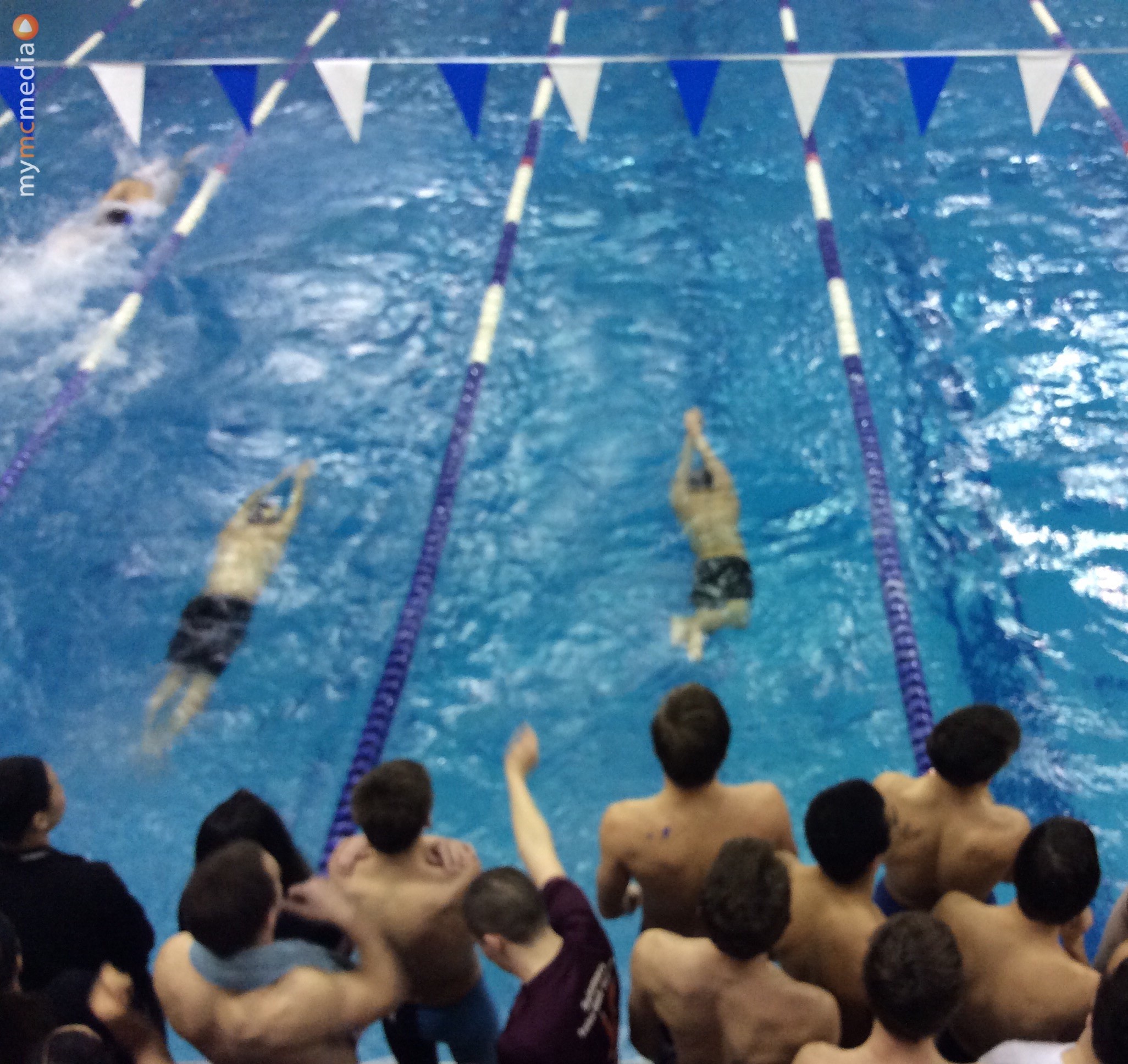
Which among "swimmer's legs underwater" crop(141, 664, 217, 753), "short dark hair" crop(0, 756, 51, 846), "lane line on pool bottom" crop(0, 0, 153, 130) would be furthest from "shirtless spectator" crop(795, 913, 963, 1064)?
"lane line on pool bottom" crop(0, 0, 153, 130)

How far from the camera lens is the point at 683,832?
217cm

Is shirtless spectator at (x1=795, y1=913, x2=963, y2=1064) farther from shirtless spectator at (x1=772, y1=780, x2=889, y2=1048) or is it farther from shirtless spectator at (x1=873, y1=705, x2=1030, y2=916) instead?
shirtless spectator at (x1=873, y1=705, x2=1030, y2=916)

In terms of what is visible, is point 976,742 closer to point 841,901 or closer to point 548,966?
point 841,901

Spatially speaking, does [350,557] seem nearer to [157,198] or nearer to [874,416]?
[874,416]

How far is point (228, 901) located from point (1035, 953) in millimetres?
1546

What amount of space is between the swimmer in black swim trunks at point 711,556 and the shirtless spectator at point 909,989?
237cm

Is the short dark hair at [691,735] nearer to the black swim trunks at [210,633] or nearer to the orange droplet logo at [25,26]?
the black swim trunks at [210,633]

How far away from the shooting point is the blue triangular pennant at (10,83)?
5.45 m

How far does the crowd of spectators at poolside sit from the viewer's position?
1.71 m

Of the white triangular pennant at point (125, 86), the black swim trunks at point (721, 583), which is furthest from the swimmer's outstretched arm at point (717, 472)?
the white triangular pennant at point (125, 86)

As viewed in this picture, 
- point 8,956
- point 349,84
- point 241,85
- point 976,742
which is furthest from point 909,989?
point 241,85

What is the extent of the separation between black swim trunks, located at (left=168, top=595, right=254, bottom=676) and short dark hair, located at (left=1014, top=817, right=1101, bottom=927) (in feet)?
9.86

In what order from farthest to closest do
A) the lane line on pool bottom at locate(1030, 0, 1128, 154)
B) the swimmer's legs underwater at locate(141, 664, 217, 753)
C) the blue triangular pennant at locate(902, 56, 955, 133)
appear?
the lane line on pool bottom at locate(1030, 0, 1128, 154), the blue triangular pennant at locate(902, 56, 955, 133), the swimmer's legs underwater at locate(141, 664, 217, 753)

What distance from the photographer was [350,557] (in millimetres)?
4574
